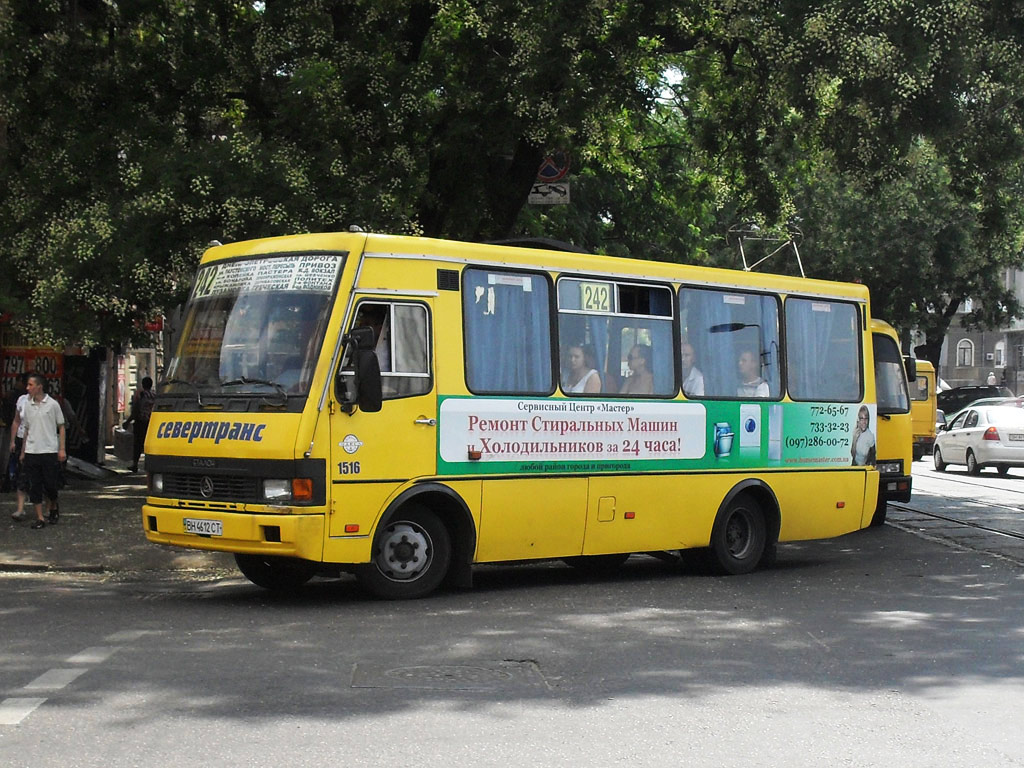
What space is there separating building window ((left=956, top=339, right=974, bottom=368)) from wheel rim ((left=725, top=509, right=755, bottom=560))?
72.5m

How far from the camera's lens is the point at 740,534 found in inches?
574

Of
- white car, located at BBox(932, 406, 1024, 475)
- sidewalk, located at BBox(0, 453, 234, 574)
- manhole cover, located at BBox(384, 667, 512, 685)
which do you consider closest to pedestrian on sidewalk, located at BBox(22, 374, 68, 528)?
sidewalk, located at BBox(0, 453, 234, 574)

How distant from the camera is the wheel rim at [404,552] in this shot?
457 inches

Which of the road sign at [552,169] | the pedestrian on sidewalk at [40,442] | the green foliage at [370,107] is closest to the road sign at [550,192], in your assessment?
the road sign at [552,169]

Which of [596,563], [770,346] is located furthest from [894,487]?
[596,563]

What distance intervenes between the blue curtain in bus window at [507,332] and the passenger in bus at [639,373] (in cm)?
101

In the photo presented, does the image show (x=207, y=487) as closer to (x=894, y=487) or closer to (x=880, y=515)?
(x=894, y=487)

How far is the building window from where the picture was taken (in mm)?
83500

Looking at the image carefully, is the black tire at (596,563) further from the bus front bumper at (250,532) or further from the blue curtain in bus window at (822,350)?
the bus front bumper at (250,532)

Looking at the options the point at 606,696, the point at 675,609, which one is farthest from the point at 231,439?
the point at 606,696

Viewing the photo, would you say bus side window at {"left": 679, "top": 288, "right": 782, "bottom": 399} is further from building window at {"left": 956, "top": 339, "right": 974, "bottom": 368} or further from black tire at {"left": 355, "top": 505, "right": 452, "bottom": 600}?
building window at {"left": 956, "top": 339, "right": 974, "bottom": 368}

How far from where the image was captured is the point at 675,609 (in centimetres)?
1137

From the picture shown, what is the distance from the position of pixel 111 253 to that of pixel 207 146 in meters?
1.75

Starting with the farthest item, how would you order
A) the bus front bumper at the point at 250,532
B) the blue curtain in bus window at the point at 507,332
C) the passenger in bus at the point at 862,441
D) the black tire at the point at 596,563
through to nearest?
the passenger in bus at the point at 862,441 → the black tire at the point at 596,563 → the blue curtain in bus window at the point at 507,332 → the bus front bumper at the point at 250,532
